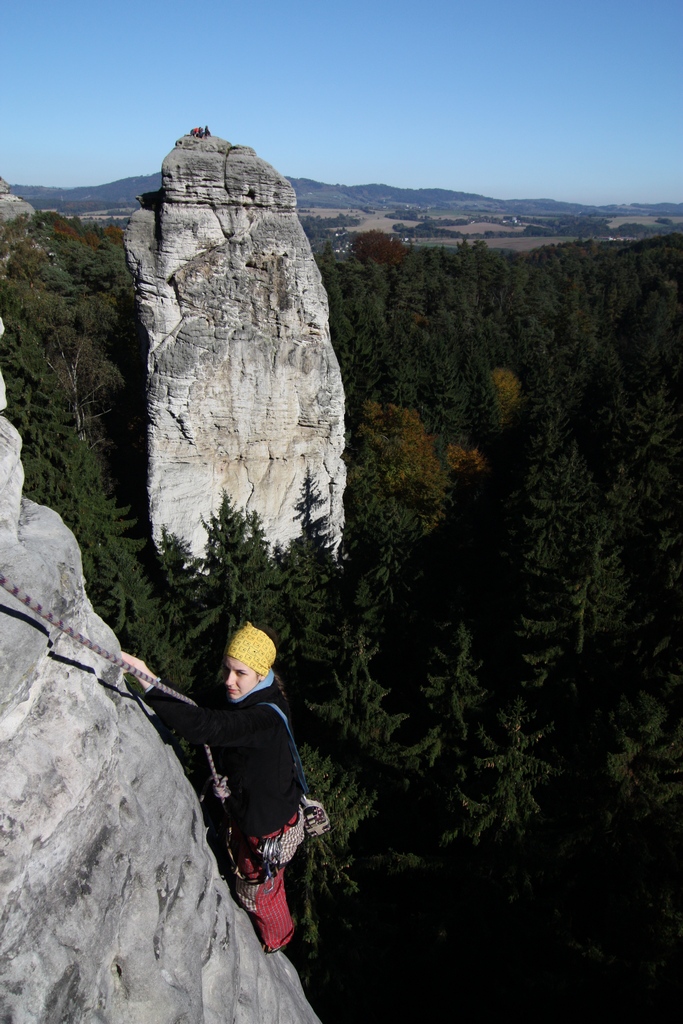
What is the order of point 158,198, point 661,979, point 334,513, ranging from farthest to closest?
point 334,513
point 158,198
point 661,979

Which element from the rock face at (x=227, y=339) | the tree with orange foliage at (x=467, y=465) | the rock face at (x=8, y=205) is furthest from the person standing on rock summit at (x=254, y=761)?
the rock face at (x=8, y=205)

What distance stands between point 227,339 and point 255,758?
14950mm

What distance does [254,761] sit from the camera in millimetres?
4656

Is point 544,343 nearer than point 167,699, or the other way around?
point 167,699

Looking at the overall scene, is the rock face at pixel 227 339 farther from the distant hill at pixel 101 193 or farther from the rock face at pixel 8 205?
the distant hill at pixel 101 193

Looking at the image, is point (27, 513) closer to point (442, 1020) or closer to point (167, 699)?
point (167, 699)

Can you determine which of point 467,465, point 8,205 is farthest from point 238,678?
point 8,205

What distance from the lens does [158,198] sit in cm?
1684

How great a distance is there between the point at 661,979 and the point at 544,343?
4129 centimetres

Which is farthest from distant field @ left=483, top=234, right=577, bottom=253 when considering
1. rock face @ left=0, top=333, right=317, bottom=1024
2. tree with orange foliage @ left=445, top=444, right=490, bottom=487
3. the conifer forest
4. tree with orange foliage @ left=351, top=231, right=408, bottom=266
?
rock face @ left=0, top=333, right=317, bottom=1024

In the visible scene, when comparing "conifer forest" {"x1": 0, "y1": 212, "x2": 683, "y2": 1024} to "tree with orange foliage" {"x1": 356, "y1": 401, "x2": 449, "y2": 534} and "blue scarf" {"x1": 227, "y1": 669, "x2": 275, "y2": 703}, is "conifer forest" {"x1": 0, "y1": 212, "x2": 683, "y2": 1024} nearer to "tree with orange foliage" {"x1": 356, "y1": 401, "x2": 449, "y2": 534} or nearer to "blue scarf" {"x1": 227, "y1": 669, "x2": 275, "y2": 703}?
"tree with orange foliage" {"x1": 356, "y1": 401, "x2": 449, "y2": 534}

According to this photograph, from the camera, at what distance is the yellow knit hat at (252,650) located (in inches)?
173

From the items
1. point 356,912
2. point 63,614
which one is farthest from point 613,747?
point 63,614

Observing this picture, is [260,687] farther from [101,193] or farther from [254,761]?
[101,193]
